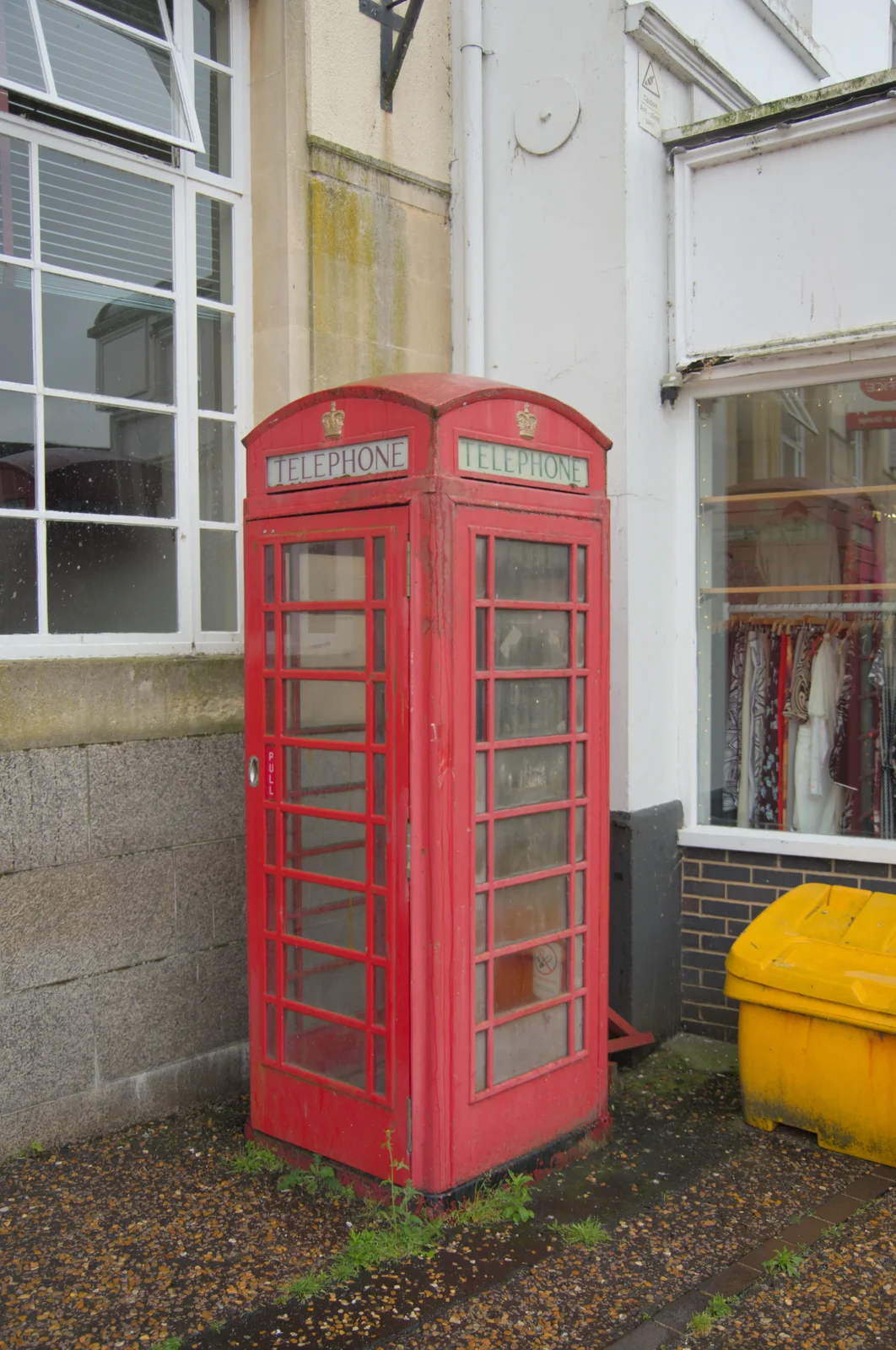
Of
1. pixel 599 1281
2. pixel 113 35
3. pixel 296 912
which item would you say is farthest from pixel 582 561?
pixel 113 35

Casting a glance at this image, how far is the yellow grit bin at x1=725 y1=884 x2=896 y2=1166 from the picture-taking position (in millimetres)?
4191

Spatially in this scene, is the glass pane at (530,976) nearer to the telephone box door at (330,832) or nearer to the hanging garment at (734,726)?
the telephone box door at (330,832)

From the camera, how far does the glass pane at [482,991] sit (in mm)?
3881

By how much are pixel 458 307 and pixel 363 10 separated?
1396 mm

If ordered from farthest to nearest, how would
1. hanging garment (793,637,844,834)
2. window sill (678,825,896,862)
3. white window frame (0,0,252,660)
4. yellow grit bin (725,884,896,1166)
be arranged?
hanging garment (793,637,844,834) → window sill (678,825,896,862) → white window frame (0,0,252,660) → yellow grit bin (725,884,896,1166)

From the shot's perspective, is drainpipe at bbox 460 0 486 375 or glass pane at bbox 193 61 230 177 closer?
glass pane at bbox 193 61 230 177

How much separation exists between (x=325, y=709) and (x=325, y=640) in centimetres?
25

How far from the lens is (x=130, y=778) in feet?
14.8

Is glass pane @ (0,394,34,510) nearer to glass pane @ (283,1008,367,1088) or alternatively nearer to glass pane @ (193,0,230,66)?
glass pane @ (193,0,230,66)

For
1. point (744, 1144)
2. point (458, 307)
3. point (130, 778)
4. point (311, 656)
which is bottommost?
point (744, 1144)

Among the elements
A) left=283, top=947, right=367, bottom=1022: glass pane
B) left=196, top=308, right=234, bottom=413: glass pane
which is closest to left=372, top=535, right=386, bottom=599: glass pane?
left=283, top=947, right=367, bottom=1022: glass pane

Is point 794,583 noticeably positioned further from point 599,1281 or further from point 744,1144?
point 599,1281

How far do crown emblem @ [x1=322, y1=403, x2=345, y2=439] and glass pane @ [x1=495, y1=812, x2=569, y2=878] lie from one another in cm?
146

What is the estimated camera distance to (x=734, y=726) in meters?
5.84
